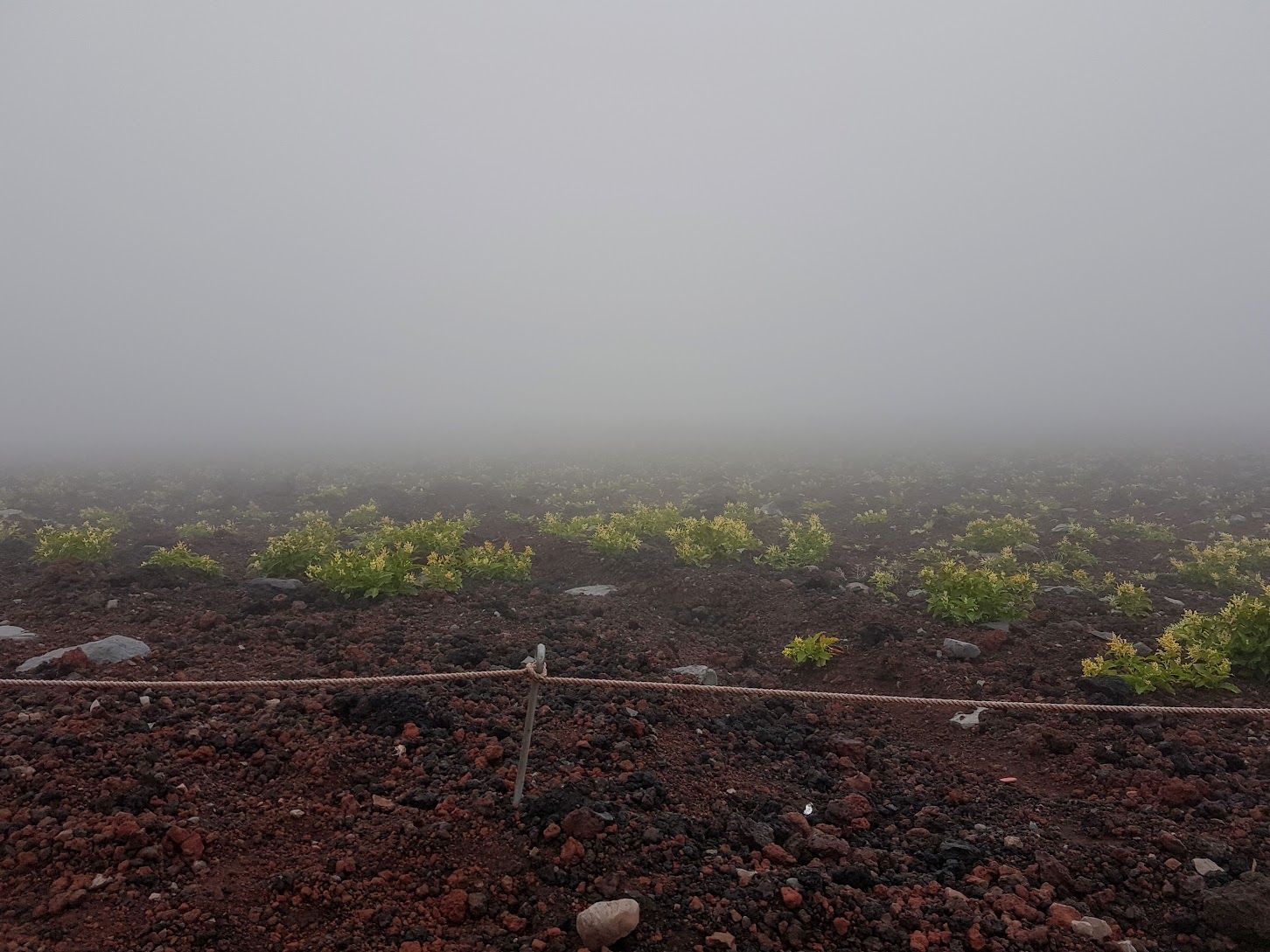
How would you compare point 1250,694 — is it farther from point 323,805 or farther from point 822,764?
point 323,805

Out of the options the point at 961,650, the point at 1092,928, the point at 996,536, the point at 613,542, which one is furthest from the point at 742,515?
the point at 1092,928

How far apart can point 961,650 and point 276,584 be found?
837cm

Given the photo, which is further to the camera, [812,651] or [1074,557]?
[1074,557]

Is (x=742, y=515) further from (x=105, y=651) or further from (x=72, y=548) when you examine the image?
(x=72, y=548)

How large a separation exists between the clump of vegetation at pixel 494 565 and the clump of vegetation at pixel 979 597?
221 inches

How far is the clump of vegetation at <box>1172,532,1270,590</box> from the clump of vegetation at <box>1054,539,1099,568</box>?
1101 mm

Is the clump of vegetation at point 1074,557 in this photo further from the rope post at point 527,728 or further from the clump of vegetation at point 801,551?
the rope post at point 527,728

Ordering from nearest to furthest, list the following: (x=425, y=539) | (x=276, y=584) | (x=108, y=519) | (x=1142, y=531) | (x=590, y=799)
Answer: (x=590, y=799)
(x=276, y=584)
(x=425, y=539)
(x=1142, y=531)
(x=108, y=519)

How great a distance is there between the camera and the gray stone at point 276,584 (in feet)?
25.9

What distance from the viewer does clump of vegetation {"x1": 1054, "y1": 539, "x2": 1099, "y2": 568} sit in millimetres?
10445

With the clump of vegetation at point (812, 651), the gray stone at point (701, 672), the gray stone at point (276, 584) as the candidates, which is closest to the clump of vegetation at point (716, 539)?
the clump of vegetation at point (812, 651)

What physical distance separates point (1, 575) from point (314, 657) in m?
6.23

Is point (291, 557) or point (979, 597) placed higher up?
point (291, 557)

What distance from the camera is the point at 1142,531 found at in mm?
12562
